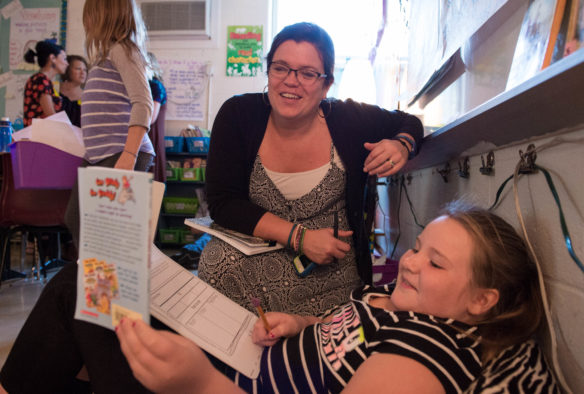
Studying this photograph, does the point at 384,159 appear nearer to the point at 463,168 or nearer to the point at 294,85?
the point at 463,168

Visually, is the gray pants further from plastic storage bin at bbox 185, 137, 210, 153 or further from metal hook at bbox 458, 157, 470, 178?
plastic storage bin at bbox 185, 137, 210, 153

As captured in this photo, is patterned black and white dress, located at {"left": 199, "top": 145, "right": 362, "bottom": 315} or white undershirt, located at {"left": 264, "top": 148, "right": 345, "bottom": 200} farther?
white undershirt, located at {"left": 264, "top": 148, "right": 345, "bottom": 200}

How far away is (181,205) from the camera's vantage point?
3.41 m

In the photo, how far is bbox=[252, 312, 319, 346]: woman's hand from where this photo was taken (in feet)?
2.27

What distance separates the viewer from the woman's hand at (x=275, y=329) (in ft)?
2.27

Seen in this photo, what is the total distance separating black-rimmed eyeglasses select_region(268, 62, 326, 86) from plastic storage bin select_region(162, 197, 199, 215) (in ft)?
Answer: 8.38

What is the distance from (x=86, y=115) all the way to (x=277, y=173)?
34.3 inches

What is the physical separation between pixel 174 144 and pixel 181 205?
59cm

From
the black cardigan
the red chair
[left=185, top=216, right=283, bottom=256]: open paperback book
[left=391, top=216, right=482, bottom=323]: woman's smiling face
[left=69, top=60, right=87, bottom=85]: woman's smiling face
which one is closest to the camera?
[left=391, top=216, right=482, bottom=323]: woman's smiling face

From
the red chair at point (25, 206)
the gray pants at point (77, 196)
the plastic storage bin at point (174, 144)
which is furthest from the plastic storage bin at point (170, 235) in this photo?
the gray pants at point (77, 196)

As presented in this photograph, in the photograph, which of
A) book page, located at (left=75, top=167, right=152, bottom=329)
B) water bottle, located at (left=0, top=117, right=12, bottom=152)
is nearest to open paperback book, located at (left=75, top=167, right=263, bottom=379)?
book page, located at (left=75, top=167, right=152, bottom=329)

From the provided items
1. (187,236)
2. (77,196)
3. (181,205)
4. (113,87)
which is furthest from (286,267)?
(181,205)

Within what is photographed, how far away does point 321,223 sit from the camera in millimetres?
1030

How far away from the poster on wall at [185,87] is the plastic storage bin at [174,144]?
47cm
